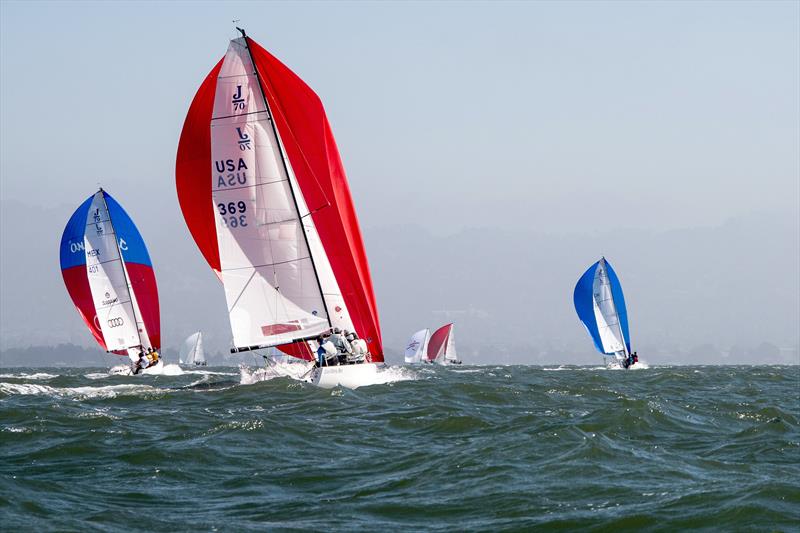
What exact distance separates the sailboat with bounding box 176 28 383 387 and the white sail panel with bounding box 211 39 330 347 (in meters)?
0.02

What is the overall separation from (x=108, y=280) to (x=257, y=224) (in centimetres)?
1824

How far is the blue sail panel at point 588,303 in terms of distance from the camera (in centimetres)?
5988

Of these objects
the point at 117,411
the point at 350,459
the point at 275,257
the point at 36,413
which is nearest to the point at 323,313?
the point at 275,257

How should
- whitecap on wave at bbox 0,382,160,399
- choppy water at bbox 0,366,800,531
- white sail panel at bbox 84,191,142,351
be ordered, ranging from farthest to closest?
1. white sail panel at bbox 84,191,142,351
2. whitecap on wave at bbox 0,382,160,399
3. choppy water at bbox 0,366,800,531

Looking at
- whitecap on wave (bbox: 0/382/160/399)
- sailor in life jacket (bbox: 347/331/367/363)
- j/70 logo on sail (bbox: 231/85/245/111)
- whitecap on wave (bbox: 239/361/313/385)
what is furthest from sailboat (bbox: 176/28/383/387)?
whitecap on wave (bbox: 0/382/160/399)

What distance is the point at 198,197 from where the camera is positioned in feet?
81.0

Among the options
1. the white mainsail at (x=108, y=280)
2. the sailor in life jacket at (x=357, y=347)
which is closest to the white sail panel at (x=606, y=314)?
the white mainsail at (x=108, y=280)

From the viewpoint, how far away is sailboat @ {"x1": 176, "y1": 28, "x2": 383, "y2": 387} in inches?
912

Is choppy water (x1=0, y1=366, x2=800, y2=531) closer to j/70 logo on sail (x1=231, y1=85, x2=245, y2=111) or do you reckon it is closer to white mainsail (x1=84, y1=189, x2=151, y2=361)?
j/70 logo on sail (x1=231, y1=85, x2=245, y2=111)

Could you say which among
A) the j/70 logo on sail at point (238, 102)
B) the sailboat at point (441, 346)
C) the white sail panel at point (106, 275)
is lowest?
the sailboat at point (441, 346)

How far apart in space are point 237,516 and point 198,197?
1578 cm

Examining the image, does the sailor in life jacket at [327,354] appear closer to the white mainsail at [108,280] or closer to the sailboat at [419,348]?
the white mainsail at [108,280]

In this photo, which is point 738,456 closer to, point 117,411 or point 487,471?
point 487,471

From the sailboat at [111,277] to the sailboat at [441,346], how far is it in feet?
168
